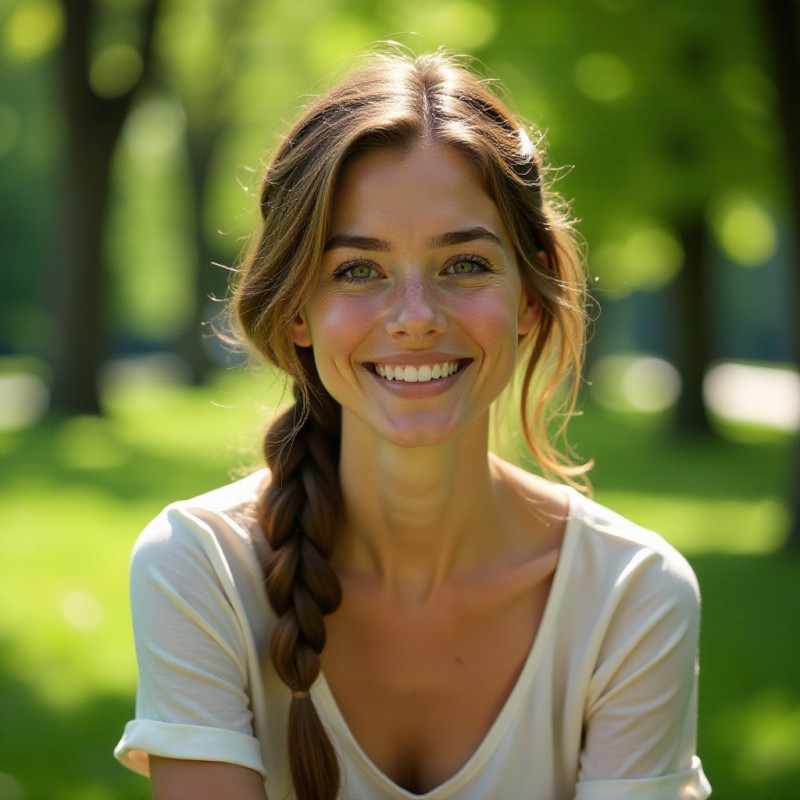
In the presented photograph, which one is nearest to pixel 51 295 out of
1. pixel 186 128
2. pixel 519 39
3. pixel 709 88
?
pixel 519 39

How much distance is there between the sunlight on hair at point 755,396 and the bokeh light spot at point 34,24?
10.5 meters

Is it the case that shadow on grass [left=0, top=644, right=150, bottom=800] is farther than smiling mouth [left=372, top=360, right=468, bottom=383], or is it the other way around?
shadow on grass [left=0, top=644, right=150, bottom=800]

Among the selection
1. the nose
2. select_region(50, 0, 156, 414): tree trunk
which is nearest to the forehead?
the nose

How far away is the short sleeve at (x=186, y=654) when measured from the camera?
2451 mm

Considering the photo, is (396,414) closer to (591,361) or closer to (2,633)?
(2,633)

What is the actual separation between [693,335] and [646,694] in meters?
14.6

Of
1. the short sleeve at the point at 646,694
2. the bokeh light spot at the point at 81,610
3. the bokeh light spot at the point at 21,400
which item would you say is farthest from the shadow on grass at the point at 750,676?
the bokeh light spot at the point at 21,400

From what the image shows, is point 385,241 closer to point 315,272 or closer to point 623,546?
point 315,272

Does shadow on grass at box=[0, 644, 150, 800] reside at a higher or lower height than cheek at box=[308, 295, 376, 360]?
lower

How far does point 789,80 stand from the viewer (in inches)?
330

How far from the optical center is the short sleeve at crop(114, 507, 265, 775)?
2.45 m

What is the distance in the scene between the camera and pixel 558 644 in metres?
2.78

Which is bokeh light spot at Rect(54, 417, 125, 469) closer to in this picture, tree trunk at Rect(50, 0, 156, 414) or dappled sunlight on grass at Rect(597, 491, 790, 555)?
tree trunk at Rect(50, 0, 156, 414)

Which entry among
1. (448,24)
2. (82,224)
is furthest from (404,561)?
(82,224)
